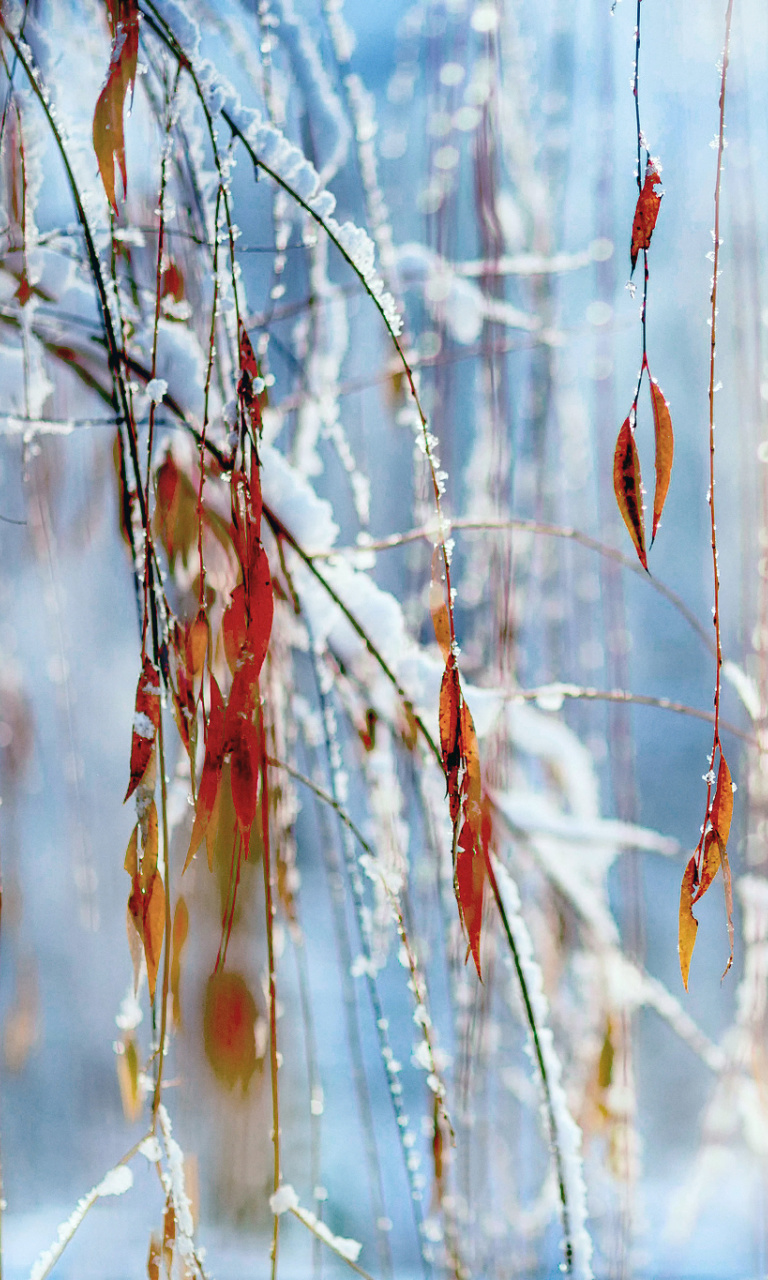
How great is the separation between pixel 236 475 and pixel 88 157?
9.1 inches

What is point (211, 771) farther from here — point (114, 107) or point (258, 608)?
point (114, 107)

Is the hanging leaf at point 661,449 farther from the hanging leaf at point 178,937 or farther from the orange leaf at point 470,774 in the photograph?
Result: the hanging leaf at point 178,937

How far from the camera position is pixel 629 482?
0.25m

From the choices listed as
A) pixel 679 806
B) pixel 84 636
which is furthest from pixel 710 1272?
pixel 84 636

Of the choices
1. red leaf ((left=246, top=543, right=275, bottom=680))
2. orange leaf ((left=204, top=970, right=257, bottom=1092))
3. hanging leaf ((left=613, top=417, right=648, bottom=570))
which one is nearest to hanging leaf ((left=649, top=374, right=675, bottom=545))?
hanging leaf ((left=613, top=417, right=648, bottom=570))

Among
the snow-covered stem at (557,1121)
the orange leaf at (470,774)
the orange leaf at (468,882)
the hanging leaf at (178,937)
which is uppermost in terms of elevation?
the orange leaf at (470,774)

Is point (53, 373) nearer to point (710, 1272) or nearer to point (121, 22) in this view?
point (121, 22)

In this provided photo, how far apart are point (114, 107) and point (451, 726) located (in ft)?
0.69

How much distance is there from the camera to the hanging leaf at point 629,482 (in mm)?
240

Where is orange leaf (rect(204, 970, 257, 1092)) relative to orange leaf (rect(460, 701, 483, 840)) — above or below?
below

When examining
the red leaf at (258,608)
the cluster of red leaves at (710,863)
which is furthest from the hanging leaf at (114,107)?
the cluster of red leaves at (710,863)

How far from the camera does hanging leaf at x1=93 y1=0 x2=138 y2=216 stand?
0.25 m

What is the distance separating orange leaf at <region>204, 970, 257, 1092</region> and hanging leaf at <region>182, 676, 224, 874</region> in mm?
99

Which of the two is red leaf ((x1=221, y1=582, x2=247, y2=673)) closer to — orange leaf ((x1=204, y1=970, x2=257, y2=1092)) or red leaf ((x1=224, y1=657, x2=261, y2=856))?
red leaf ((x1=224, y1=657, x2=261, y2=856))
